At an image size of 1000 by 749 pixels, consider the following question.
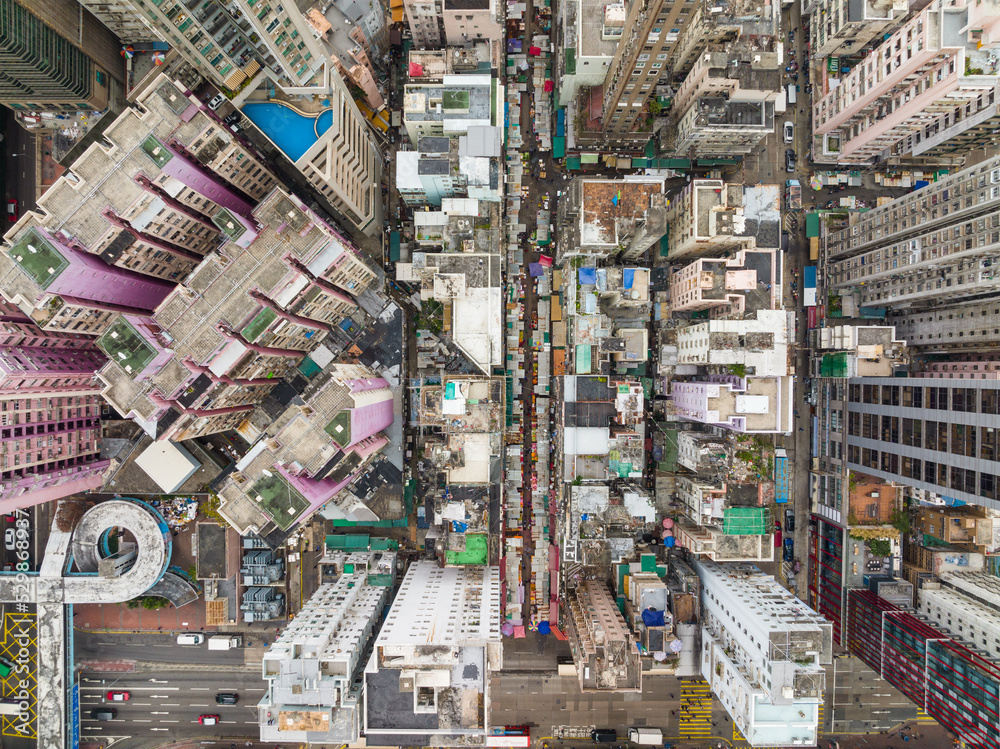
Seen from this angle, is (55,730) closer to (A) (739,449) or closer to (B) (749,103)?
(A) (739,449)

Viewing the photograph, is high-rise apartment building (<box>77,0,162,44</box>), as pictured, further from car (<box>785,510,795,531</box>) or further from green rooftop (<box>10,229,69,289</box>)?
car (<box>785,510,795,531</box>)

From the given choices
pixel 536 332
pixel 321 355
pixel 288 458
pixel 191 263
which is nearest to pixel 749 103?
pixel 536 332

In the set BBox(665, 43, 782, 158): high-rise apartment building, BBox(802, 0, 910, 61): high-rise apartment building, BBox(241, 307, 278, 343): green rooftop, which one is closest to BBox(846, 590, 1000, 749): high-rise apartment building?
BBox(665, 43, 782, 158): high-rise apartment building

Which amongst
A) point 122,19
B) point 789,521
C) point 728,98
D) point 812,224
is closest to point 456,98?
point 728,98

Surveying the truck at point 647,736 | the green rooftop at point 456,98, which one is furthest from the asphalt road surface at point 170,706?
the green rooftop at point 456,98

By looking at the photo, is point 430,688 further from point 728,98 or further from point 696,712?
point 728,98

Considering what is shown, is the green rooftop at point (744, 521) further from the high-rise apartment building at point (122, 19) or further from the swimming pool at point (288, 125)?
the high-rise apartment building at point (122, 19)
